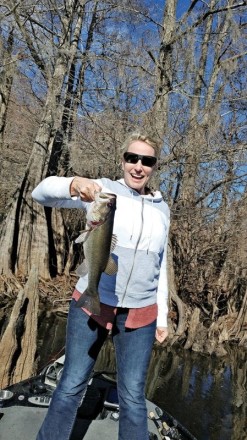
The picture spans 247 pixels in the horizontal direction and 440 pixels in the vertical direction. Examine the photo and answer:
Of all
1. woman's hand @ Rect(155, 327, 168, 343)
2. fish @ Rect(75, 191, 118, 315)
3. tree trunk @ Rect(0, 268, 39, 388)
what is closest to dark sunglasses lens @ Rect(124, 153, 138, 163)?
fish @ Rect(75, 191, 118, 315)

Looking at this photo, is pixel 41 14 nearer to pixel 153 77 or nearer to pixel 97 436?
pixel 153 77

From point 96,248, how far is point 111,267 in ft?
0.45

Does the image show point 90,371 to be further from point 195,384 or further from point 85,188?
point 195,384

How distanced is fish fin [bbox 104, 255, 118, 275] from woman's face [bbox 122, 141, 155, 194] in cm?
54

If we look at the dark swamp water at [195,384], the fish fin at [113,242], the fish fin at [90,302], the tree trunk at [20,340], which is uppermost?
the fish fin at [113,242]

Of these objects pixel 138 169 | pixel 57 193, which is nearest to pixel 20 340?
pixel 57 193

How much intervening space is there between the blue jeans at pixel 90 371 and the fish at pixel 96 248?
186mm

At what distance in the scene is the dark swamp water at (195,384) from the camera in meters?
5.94

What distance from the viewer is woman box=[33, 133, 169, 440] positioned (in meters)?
2.63

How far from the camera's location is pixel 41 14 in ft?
44.7

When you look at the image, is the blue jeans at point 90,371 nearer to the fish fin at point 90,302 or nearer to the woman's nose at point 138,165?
the fish fin at point 90,302

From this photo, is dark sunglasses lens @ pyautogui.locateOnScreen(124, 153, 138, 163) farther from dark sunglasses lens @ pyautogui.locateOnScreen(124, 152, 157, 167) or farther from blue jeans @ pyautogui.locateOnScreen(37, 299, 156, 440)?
blue jeans @ pyautogui.locateOnScreen(37, 299, 156, 440)

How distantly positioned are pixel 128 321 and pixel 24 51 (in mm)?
12686

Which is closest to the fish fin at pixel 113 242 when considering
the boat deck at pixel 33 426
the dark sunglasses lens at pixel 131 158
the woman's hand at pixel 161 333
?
the dark sunglasses lens at pixel 131 158
